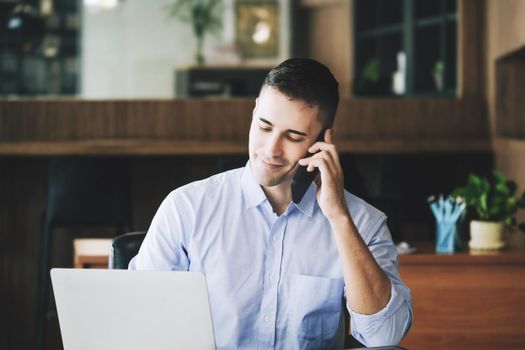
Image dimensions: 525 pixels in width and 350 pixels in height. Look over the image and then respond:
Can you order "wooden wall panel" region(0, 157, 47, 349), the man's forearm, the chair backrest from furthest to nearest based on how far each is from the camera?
1. "wooden wall panel" region(0, 157, 47, 349)
2. the chair backrest
3. the man's forearm

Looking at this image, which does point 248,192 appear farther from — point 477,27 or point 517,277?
point 477,27

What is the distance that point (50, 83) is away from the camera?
28.4ft

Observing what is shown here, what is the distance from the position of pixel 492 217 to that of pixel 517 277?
0.26m

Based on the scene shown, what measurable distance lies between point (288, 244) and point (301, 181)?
0.44 feet

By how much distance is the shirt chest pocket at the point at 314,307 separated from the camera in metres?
1.74

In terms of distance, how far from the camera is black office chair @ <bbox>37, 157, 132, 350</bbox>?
165 inches

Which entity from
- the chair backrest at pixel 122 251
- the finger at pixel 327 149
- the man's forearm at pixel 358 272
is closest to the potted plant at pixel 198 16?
the chair backrest at pixel 122 251

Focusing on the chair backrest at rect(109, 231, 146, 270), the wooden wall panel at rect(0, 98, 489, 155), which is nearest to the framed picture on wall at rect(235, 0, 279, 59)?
the wooden wall panel at rect(0, 98, 489, 155)

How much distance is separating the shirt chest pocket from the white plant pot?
1.57 metres

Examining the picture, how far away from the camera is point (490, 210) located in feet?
10.6

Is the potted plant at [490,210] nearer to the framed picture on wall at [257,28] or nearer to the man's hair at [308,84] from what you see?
the man's hair at [308,84]

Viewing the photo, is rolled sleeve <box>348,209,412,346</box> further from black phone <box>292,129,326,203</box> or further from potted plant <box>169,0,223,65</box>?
potted plant <box>169,0,223,65</box>

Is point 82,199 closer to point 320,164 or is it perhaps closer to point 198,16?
point 320,164

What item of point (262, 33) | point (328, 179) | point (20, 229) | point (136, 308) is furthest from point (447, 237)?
point (262, 33)
